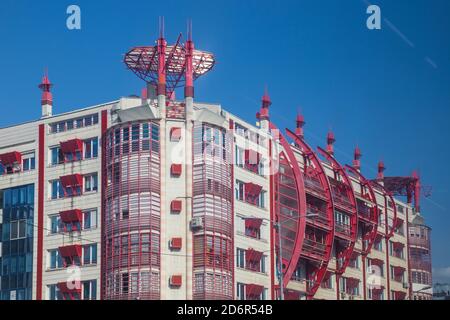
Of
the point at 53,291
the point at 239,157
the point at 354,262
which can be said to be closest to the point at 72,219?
the point at 53,291

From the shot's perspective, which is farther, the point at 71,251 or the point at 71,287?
the point at 71,251

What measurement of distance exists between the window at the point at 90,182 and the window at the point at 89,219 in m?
2.22

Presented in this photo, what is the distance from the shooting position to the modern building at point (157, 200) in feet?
291

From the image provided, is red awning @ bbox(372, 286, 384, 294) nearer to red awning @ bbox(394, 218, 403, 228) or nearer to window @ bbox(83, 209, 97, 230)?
red awning @ bbox(394, 218, 403, 228)

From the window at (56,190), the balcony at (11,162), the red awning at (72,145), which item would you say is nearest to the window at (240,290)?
the window at (56,190)

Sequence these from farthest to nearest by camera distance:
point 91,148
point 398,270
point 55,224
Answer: point 398,270 < point 55,224 < point 91,148

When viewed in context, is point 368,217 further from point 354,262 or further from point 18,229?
point 18,229

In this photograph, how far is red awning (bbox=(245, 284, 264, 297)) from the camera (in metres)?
94.2

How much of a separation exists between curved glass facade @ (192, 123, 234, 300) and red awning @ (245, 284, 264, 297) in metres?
3.43

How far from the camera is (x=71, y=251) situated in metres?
92.5

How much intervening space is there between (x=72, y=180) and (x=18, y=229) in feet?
28.7

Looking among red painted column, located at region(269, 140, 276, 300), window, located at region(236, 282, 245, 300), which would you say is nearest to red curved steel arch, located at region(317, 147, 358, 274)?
red painted column, located at region(269, 140, 276, 300)

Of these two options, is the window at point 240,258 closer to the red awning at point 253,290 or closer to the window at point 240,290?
the window at point 240,290
